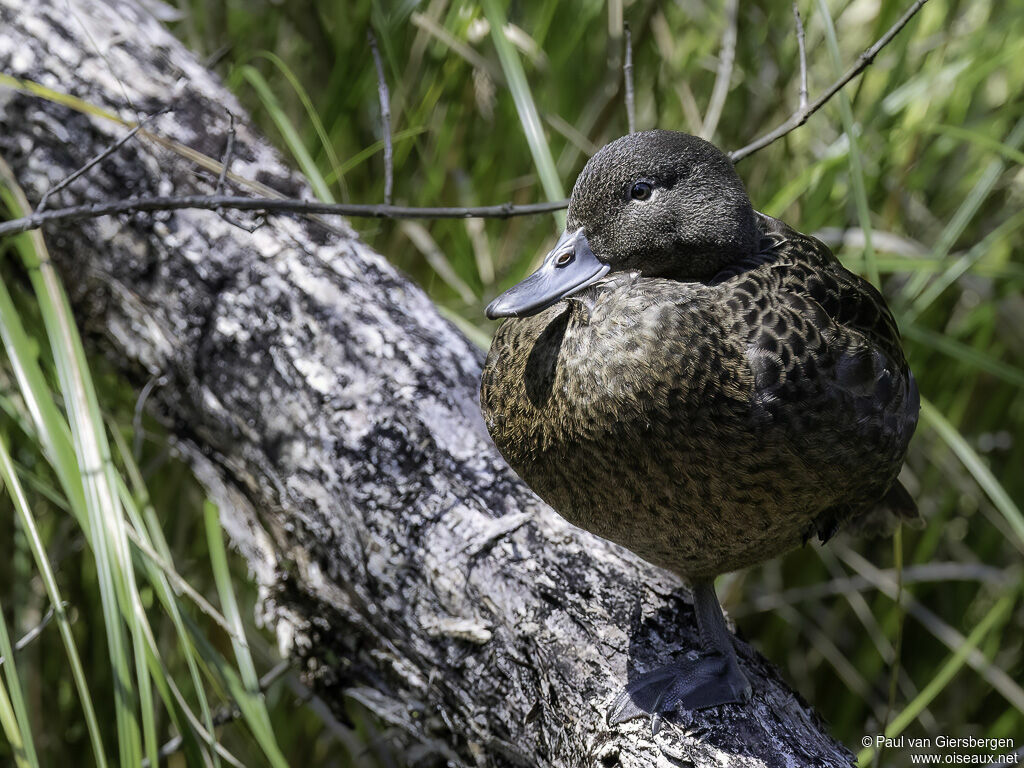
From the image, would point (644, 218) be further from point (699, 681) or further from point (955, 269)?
point (955, 269)

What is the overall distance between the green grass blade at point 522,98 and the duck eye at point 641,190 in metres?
0.36

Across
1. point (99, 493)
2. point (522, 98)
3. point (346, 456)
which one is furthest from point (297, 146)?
point (99, 493)

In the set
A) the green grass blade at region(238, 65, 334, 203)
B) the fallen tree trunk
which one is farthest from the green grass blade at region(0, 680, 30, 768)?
the green grass blade at region(238, 65, 334, 203)

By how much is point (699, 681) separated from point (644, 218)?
556 millimetres

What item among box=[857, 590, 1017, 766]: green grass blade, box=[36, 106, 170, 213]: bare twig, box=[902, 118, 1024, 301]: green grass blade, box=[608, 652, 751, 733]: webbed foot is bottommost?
box=[857, 590, 1017, 766]: green grass blade

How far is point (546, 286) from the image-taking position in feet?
3.34

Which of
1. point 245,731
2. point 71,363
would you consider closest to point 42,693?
point 245,731

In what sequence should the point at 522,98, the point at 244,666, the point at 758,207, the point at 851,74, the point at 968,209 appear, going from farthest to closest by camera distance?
1. the point at 758,207
2. the point at 968,209
3. the point at 522,98
4. the point at 244,666
5. the point at 851,74

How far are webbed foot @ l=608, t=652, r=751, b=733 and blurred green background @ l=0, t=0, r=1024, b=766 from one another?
1.84 ft

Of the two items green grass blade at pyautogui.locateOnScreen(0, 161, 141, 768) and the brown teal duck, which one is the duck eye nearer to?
the brown teal duck

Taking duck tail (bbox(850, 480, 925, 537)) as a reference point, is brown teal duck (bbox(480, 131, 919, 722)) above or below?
above

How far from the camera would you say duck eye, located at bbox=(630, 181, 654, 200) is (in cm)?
101

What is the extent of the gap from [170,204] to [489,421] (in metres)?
0.45

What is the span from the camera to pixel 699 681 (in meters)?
1.14
